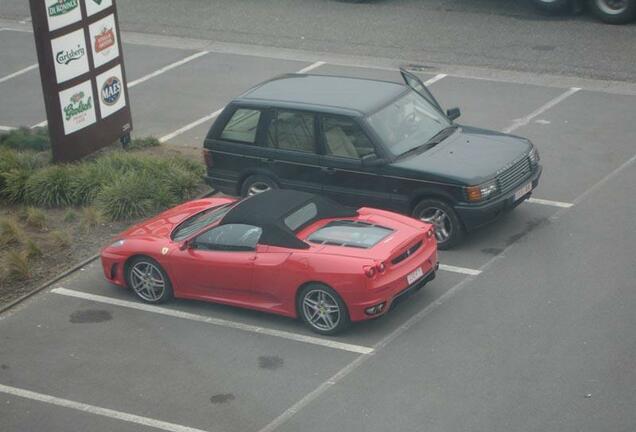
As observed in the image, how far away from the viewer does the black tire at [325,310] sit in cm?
1209

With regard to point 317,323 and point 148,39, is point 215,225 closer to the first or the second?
point 317,323

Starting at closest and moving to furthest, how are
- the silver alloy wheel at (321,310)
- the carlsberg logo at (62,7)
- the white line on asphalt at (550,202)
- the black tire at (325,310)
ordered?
the black tire at (325,310) → the silver alloy wheel at (321,310) → the white line on asphalt at (550,202) → the carlsberg logo at (62,7)

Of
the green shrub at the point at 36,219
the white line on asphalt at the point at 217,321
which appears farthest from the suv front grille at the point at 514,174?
→ the green shrub at the point at 36,219

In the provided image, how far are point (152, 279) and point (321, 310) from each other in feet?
7.65

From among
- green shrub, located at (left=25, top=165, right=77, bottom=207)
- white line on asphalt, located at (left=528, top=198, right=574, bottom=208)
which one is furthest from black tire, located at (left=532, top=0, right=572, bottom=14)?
green shrub, located at (left=25, top=165, right=77, bottom=207)

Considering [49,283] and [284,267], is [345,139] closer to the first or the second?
[284,267]

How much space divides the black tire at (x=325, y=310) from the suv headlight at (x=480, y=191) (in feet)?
8.40

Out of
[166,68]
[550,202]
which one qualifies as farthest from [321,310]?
[166,68]

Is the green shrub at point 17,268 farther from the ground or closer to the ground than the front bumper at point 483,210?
closer to the ground

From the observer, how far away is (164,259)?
523 inches

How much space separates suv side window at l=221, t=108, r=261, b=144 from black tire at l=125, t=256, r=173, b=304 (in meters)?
2.80

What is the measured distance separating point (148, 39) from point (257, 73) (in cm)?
407

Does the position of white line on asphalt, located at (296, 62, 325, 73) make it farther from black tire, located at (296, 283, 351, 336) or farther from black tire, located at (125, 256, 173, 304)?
black tire, located at (296, 283, 351, 336)

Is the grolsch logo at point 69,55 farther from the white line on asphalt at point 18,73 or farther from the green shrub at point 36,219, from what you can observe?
the white line on asphalt at point 18,73
